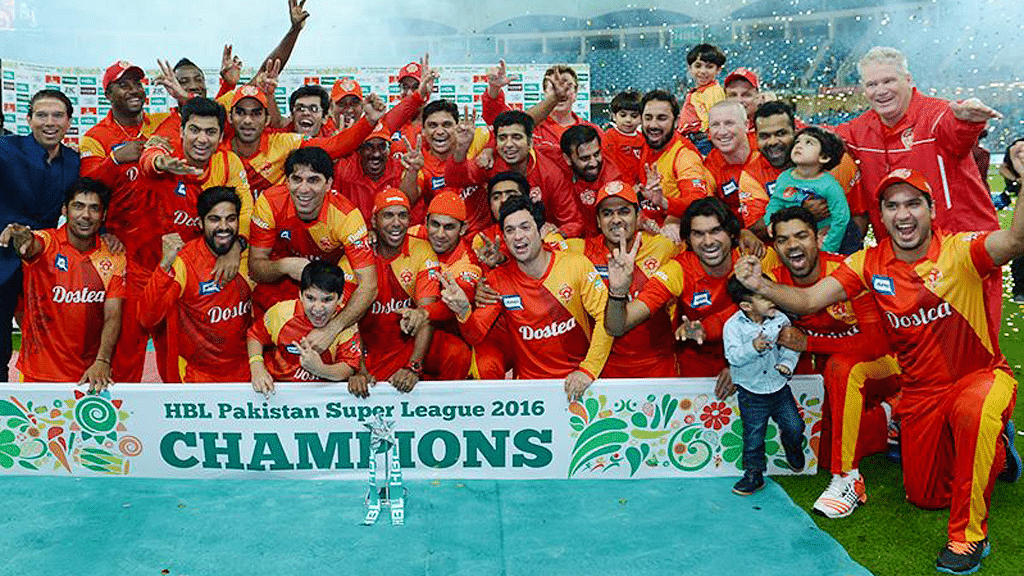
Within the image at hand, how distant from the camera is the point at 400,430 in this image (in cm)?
496

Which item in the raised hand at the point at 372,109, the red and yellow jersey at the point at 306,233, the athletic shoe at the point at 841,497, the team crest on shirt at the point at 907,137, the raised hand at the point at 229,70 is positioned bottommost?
the athletic shoe at the point at 841,497

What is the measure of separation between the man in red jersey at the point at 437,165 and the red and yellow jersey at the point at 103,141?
1.96m

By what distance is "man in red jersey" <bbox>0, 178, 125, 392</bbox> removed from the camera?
217 inches

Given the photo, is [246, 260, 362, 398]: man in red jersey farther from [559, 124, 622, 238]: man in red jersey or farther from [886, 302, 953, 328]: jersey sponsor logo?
[886, 302, 953, 328]: jersey sponsor logo

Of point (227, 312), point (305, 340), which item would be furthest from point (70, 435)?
point (305, 340)

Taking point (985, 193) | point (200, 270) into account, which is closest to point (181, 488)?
→ point (200, 270)

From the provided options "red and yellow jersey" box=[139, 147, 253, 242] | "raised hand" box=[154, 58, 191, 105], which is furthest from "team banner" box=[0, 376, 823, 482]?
"raised hand" box=[154, 58, 191, 105]

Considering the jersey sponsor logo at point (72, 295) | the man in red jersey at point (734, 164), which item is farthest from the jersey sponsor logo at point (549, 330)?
the jersey sponsor logo at point (72, 295)

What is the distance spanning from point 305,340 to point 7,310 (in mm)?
2525

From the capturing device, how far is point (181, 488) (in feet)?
16.1

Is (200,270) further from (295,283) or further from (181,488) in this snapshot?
(181,488)

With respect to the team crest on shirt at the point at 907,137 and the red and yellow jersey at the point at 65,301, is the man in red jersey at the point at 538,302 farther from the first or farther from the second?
the red and yellow jersey at the point at 65,301

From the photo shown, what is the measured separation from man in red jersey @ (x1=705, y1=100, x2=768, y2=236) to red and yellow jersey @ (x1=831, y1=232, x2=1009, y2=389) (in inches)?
45.6

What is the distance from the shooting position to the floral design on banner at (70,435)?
4.98 m
